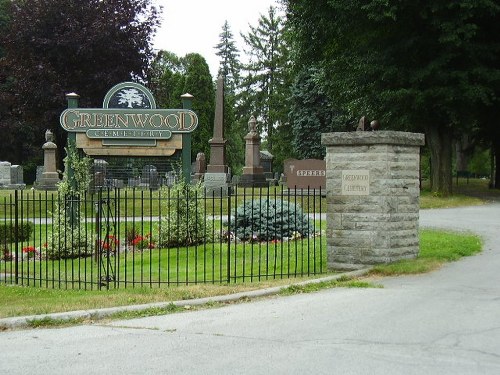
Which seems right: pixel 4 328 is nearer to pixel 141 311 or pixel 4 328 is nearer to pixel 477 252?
pixel 141 311

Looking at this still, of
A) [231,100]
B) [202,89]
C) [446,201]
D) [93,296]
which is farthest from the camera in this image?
[231,100]

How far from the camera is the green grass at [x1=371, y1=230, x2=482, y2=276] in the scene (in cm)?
1010

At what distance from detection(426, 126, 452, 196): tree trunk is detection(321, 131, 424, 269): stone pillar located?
1701cm

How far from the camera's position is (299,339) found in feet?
21.1

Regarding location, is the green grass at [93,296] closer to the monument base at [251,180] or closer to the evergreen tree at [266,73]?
the monument base at [251,180]

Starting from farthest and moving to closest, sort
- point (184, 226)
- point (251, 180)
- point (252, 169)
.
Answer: point (252, 169) → point (251, 180) → point (184, 226)

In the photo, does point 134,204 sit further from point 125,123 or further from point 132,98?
point 132,98

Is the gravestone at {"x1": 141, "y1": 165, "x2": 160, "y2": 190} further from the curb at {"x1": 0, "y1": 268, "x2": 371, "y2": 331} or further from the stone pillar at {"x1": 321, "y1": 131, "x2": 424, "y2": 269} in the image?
the curb at {"x1": 0, "y1": 268, "x2": 371, "y2": 331}

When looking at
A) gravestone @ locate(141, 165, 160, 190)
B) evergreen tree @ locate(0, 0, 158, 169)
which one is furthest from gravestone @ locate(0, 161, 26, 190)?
gravestone @ locate(141, 165, 160, 190)

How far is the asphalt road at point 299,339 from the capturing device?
5.59m

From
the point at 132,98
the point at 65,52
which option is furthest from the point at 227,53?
the point at 132,98

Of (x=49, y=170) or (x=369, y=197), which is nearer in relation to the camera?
(x=369, y=197)

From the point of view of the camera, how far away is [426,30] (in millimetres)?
25812

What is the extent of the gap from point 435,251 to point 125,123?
28.5ft
